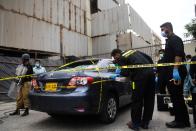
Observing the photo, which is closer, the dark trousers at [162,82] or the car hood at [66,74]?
the car hood at [66,74]

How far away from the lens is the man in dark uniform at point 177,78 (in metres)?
4.29

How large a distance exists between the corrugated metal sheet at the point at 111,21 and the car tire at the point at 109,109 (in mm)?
15212

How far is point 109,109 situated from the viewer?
4840mm

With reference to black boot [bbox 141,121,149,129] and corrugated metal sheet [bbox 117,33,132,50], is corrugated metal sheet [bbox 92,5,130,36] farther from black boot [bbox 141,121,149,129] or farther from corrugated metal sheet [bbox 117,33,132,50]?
black boot [bbox 141,121,149,129]

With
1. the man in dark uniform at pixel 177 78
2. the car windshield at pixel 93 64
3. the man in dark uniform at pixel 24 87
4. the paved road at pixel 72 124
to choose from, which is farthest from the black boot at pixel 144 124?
the man in dark uniform at pixel 24 87

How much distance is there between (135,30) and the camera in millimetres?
20969

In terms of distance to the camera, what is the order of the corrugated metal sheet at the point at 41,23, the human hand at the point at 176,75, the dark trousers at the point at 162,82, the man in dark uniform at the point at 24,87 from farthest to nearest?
1. the corrugated metal sheet at the point at 41,23
2. the man in dark uniform at the point at 24,87
3. the dark trousers at the point at 162,82
4. the human hand at the point at 176,75

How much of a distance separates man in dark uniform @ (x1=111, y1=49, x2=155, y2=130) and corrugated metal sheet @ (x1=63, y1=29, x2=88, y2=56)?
1338 centimetres

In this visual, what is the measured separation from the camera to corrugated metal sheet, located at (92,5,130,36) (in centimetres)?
1970

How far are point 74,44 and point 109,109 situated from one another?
14566 mm

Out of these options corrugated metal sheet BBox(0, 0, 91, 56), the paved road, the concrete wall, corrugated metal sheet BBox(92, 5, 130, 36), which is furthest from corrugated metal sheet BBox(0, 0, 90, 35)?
the paved road

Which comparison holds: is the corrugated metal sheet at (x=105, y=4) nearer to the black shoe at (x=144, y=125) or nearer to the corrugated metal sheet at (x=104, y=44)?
the corrugated metal sheet at (x=104, y=44)

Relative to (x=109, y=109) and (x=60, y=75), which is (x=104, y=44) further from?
(x=60, y=75)

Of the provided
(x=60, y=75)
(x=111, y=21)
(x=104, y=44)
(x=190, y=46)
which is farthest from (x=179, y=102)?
(x=111, y=21)
